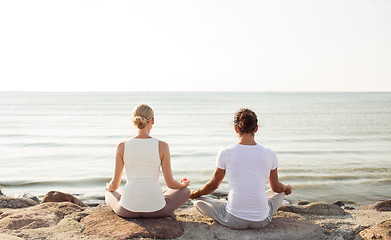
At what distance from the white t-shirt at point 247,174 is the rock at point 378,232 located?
131 cm

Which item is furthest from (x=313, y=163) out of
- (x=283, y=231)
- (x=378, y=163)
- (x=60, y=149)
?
(x=60, y=149)

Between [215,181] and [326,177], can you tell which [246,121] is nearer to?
[215,181]

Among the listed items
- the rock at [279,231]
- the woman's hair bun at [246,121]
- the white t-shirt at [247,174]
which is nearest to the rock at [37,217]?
the rock at [279,231]

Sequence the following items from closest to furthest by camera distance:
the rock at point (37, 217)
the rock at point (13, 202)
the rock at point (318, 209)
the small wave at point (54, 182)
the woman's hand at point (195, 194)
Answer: the rock at point (37, 217) → the woman's hand at point (195, 194) → the rock at point (318, 209) → the rock at point (13, 202) → the small wave at point (54, 182)

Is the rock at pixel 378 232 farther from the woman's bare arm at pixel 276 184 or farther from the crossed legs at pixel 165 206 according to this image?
the crossed legs at pixel 165 206

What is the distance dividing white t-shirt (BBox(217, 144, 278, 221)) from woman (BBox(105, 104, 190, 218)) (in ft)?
2.52

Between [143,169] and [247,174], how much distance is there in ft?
4.12

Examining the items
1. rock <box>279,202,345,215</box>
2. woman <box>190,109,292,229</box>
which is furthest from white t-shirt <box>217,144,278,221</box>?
rock <box>279,202,345,215</box>

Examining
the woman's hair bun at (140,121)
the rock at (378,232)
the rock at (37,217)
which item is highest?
the woman's hair bun at (140,121)

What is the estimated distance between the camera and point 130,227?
176 inches

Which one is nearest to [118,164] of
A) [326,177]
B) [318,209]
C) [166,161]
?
[166,161]

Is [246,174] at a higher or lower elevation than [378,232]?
higher

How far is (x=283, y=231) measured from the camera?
4.60 m

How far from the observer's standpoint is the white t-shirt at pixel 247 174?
4.38 meters
